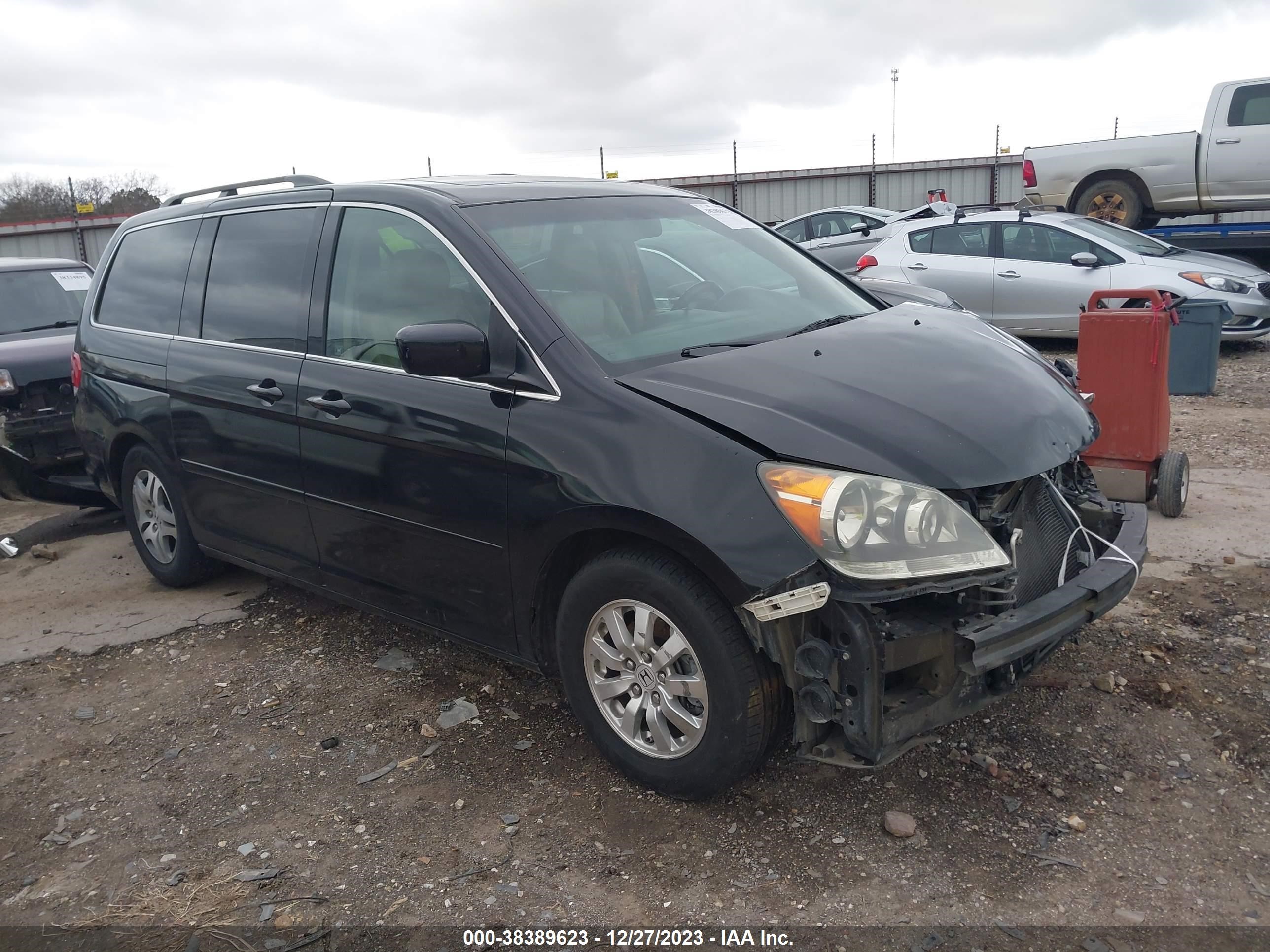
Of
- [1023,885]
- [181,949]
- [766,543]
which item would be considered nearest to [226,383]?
A: [181,949]

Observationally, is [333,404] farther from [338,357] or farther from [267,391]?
[267,391]

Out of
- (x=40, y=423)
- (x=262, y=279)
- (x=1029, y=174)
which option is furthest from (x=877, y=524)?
(x=1029, y=174)

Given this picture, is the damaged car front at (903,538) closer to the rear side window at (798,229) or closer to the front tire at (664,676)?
the front tire at (664,676)

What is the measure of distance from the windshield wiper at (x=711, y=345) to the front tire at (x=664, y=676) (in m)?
0.72

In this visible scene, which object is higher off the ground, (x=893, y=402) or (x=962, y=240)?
(x=962, y=240)

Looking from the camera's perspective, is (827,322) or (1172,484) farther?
(1172,484)

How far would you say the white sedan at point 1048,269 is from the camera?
9688mm

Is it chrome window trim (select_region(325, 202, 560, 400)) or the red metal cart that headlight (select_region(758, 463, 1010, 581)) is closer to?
chrome window trim (select_region(325, 202, 560, 400))

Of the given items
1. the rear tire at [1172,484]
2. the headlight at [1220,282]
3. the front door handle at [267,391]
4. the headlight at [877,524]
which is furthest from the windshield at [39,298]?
the headlight at [1220,282]

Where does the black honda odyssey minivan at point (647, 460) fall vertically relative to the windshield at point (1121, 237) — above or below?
below

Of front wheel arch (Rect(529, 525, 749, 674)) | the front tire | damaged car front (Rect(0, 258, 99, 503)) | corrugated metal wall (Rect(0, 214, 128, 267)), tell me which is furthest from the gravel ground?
corrugated metal wall (Rect(0, 214, 128, 267))

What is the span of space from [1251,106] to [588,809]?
1303 centimetres

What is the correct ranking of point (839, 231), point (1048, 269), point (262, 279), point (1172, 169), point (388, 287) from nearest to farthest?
point (388, 287) < point (262, 279) < point (1048, 269) < point (1172, 169) < point (839, 231)

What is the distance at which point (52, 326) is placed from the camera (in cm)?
780
